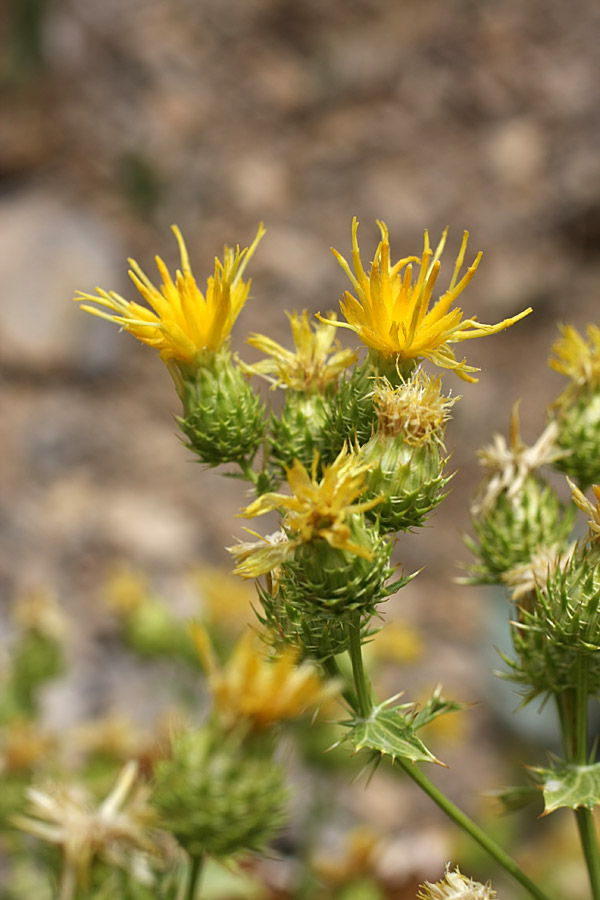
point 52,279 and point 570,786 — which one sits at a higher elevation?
point 570,786

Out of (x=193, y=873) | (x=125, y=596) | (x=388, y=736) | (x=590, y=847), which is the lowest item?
(x=125, y=596)

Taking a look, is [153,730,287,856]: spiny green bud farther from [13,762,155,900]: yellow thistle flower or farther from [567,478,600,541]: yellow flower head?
[567,478,600,541]: yellow flower head

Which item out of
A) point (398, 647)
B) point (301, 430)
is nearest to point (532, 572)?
point (301, 430)

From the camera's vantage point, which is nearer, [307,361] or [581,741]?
[581,741]

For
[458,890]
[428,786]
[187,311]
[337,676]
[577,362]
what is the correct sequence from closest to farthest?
[458,890] → [428,786] → [337,676] → [187,311] → [577,362]

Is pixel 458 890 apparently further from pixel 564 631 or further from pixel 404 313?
pixel 404 313

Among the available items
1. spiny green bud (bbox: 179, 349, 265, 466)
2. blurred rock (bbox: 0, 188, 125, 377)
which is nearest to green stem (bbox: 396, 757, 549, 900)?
spiny green bud (bbox: 179, 349, 265, 466)

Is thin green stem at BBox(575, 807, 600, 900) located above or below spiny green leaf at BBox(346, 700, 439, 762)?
below
